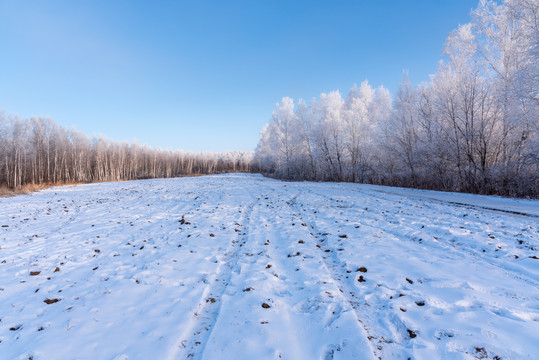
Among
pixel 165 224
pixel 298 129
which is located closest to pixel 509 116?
pixel 165 224

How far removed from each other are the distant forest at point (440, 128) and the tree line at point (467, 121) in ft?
0.21

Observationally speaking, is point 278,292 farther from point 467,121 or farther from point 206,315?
point 467,121

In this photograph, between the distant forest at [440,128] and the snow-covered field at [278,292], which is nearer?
the snow-covered field at [278,292]

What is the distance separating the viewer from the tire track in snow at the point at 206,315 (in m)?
2.20

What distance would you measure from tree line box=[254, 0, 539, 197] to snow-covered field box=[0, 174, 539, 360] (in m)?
9.30

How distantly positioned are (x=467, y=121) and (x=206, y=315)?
65.2ft

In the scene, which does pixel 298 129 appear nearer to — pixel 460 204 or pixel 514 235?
pixel 460 204

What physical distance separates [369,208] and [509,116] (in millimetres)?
11426

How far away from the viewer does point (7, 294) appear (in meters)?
3.45

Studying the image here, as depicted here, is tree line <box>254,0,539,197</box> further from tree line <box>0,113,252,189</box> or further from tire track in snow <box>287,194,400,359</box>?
tree line <box>0,113,252,189</box>

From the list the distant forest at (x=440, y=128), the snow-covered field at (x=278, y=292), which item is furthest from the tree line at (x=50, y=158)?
the snow-covered field at (x=278, y=292)

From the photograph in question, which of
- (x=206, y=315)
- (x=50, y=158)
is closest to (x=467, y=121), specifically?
(x=206, y=315)

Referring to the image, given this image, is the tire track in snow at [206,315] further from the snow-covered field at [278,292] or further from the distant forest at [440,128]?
the distant forest at [440,128]

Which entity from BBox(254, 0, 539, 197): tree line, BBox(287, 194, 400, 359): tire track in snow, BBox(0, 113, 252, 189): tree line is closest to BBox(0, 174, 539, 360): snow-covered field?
BBox(287, 194, 400, 359): tire track in snow
